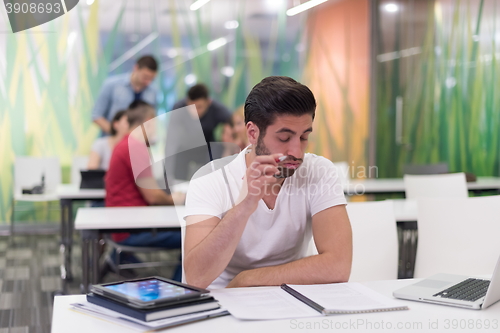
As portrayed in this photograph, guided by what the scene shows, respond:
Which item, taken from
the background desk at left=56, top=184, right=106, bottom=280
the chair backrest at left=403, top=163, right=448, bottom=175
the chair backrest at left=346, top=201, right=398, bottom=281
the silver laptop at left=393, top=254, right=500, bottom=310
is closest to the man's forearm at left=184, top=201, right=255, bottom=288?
the silver laptop at left=393, top=254, right=500, bottom=310

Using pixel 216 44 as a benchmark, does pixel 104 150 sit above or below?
below

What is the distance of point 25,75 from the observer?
17.7 ft

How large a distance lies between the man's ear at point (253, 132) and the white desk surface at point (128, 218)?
0.90 m

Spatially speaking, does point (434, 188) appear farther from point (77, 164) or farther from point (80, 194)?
point (77, 164)

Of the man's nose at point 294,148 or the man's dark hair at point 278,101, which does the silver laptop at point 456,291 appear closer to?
the man's nose at point 294,148

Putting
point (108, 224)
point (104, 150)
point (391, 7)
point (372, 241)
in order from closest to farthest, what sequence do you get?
1. point (372, 241)
2. point (108, 224)
3. point (104, 150)
4. point (391, 7)

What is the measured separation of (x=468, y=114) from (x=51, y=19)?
5.16 metres

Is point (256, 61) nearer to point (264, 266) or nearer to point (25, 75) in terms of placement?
point (25, 75)

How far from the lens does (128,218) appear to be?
8.89ft

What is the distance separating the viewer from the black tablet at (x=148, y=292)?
3.64 ft

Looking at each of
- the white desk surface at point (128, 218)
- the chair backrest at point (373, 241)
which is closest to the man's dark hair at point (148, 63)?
the white desk surface at point (128, 218)

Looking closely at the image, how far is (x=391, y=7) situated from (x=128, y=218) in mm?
4614

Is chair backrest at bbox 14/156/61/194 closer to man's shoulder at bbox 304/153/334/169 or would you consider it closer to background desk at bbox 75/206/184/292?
background desk at bbox 75/206/184/292

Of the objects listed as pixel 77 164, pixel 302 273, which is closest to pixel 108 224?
pixel 302 273
